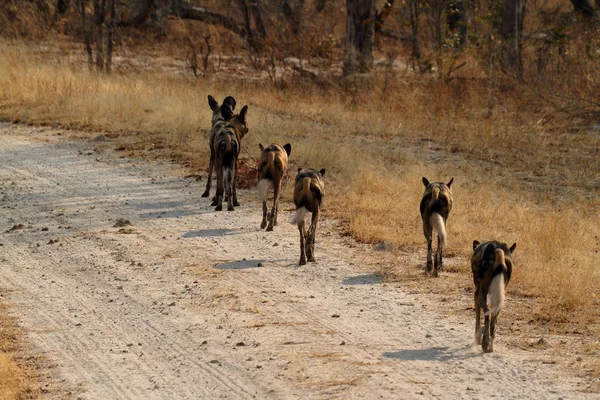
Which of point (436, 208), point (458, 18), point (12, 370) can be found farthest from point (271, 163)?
point (458, 18)

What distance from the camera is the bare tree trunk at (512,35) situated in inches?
803

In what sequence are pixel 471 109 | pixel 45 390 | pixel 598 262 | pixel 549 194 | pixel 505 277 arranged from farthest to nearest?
pixel 471 109 < pixel 549 194 < pixel 598 262 < pixel 505 277 < pixel 45 390

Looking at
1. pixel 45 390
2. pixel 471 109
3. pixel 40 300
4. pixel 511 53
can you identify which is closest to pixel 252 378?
pixel 45 390

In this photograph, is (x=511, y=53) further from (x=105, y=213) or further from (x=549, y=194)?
(x=105, y=213)

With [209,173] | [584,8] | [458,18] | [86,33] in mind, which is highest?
[584,8]

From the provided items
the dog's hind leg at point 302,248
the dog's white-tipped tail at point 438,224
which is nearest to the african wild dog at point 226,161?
the dog's hind leg at point 302,248

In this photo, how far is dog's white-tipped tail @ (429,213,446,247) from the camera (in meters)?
8.16

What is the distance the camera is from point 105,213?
35.4 ft

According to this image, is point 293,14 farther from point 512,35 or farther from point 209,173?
point 209,173

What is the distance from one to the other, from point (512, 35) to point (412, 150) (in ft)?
24.8

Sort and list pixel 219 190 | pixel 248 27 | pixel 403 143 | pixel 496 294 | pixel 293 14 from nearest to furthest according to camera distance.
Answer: pixel 496 294 → pixel 219 190 → pixel 403 143 → pixel 248 27 → pixel 293 14

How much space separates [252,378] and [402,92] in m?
13.0

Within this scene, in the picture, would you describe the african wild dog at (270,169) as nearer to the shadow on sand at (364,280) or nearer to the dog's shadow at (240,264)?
the dog's shadow at (240,264)

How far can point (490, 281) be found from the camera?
261 inches
